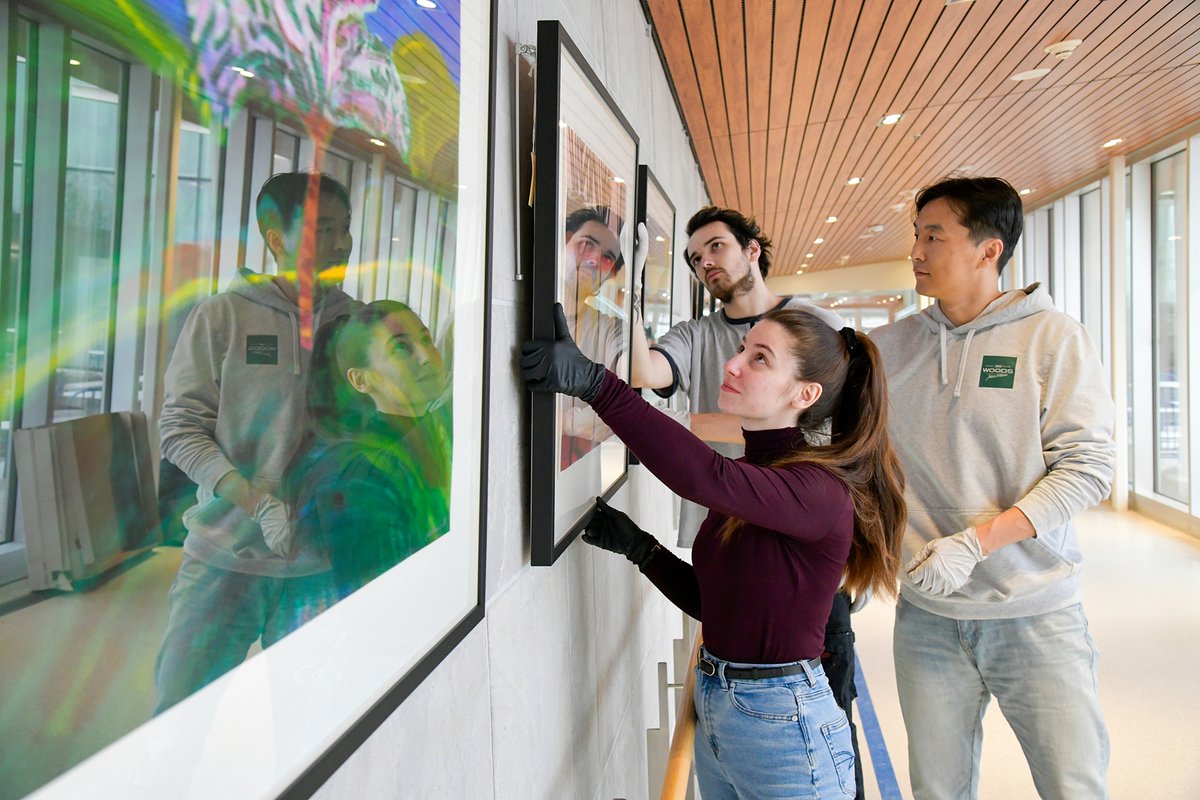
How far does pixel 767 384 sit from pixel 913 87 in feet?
14.8

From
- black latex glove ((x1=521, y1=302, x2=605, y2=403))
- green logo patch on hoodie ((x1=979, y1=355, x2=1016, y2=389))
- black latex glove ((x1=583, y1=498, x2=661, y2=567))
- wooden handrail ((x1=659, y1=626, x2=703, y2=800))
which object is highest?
green logo patch on hoodie ((x1=979, y1=355, x2=1016, y2=389))

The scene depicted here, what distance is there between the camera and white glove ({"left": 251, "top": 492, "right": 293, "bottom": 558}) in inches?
20.8

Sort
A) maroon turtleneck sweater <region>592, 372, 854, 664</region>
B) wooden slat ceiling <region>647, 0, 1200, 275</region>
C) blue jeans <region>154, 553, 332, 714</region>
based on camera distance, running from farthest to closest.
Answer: wooden slat ceiling <region>647, 0, 1200, 275</region> → maroon turtleneck sweater <region>592, 372, 854, 664</region> → blue jeans <region>154, 553, 332, 714</region>

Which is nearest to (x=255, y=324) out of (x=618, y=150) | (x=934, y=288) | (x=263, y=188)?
(x=263, y=188)

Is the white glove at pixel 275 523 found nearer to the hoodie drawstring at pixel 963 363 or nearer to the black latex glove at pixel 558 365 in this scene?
the black latex glove at pixel 558 365

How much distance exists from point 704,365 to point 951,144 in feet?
19.1

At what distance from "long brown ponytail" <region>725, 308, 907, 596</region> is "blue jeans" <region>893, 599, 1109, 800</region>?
1.34 feet

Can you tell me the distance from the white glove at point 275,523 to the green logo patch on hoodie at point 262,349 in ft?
0.32

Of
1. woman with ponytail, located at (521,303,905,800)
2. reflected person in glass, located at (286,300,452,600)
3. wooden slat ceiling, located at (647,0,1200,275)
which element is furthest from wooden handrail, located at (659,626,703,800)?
wooden slat ceiling, located at (647,0,1200,275)

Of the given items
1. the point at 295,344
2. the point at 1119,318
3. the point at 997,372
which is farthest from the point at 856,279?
the point at 295,344

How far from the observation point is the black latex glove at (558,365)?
3.90 feet

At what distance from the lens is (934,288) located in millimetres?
2086

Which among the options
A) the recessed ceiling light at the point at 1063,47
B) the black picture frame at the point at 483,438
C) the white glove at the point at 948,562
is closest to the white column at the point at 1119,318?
the recessed ceiling light at the point at 1063,47

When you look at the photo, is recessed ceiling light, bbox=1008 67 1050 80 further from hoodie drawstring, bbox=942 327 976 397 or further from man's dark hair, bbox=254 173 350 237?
man's dark hair, bbox=254 173 350 237
